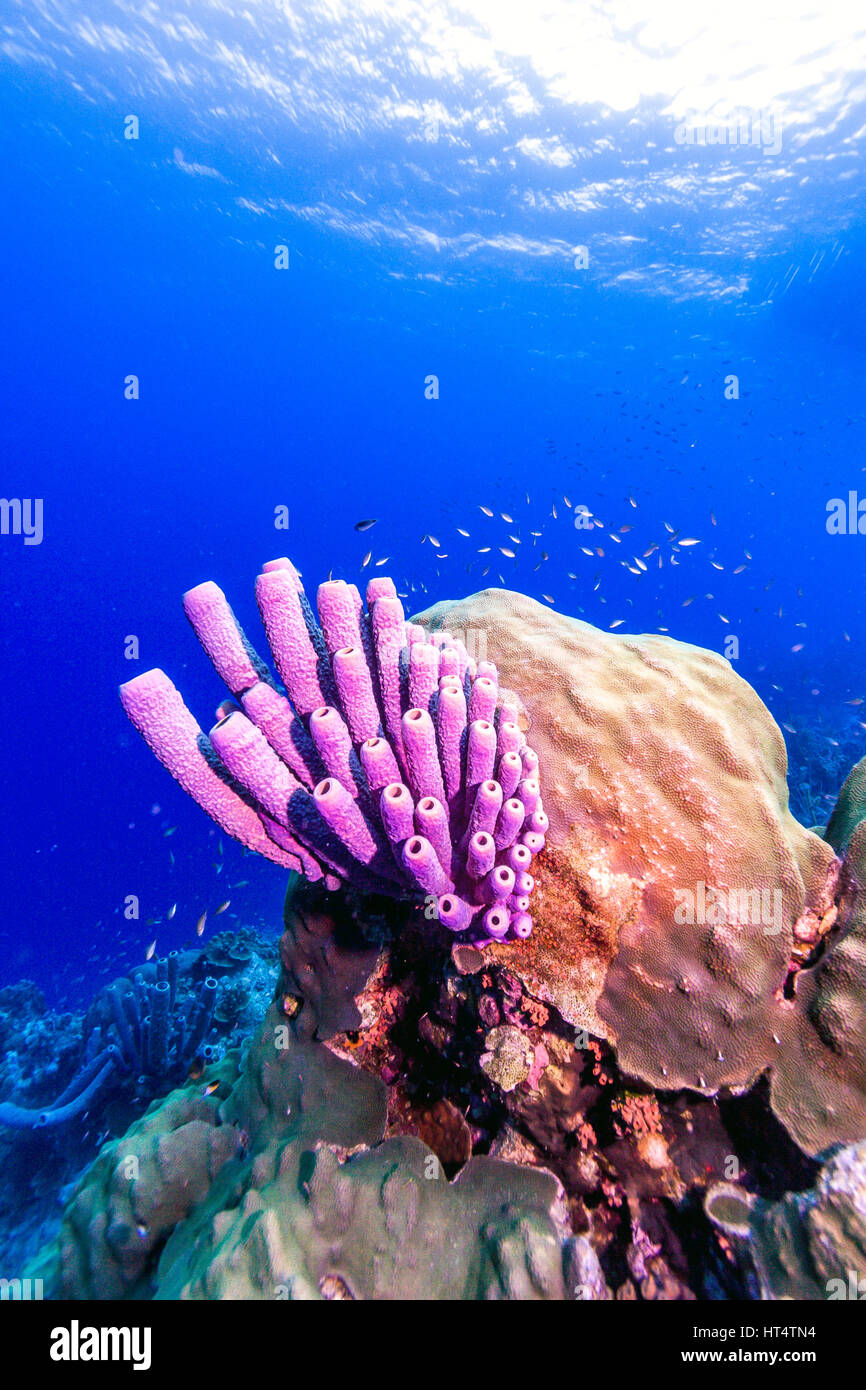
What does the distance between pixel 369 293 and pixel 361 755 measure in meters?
43.4

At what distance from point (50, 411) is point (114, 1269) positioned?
73631 millimetres

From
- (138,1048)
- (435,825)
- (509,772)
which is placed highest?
(509,772)

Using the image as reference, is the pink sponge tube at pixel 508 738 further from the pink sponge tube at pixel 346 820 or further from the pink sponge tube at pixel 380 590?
the pink sponge tube at pixel 380 590

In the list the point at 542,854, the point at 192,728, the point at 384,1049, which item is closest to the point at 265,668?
the point at 192,728

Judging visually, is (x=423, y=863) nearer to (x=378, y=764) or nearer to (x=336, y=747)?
(x=378, y=764)

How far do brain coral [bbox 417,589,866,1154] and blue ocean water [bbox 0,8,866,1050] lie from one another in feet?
8.62

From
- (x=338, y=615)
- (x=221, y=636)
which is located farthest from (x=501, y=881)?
(x=221, y=636)

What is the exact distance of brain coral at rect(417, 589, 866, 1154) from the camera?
88.7 inches

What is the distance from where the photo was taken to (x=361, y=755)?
2105 mm

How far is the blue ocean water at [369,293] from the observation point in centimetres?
1670

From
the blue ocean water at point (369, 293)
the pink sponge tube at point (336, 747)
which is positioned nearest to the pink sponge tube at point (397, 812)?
the pink sponge tube at point (336, 747)

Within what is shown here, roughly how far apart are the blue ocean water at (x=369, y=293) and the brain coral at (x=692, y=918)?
2.63m

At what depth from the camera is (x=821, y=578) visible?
401ft

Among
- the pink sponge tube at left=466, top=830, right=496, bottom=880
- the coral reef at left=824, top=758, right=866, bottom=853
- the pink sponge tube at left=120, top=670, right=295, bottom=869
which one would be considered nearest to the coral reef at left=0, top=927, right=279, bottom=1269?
the pink sponge tube at left=120, top=670, right=295, bottom=869
